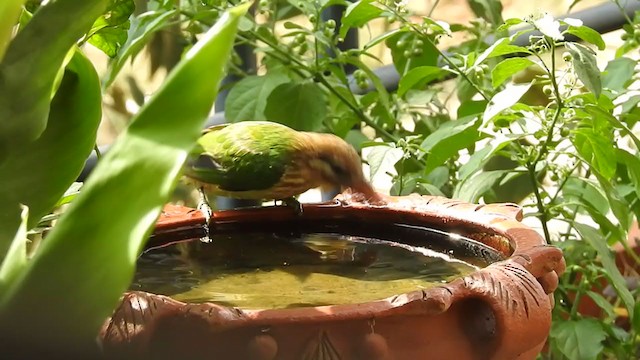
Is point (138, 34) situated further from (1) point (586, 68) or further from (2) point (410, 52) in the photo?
(1) point (586, 68)

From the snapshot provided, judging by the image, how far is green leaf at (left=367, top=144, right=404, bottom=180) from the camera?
39.8 inches

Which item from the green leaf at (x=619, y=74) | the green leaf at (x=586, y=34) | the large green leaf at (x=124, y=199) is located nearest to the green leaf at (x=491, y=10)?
the green leaf at (x=619, y=74)

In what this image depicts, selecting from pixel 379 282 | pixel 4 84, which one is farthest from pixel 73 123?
pixel 379 282

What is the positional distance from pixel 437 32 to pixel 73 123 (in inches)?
30.7

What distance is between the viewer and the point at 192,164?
98cm

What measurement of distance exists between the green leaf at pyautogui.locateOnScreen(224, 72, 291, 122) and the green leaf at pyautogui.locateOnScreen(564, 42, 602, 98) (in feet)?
1.65

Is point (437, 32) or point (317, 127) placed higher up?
point (437, 32)

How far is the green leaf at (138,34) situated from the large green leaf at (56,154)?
18cm

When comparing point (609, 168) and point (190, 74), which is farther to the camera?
point (609, 168)

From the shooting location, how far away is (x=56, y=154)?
0.56 meters

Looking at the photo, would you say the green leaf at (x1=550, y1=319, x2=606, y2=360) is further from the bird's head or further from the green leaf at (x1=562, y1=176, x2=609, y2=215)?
the bird's head

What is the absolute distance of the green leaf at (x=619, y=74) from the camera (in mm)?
1218

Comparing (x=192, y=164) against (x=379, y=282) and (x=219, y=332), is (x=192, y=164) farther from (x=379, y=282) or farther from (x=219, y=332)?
(x=219, y=332)

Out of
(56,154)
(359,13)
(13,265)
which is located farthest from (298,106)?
(13,265)
